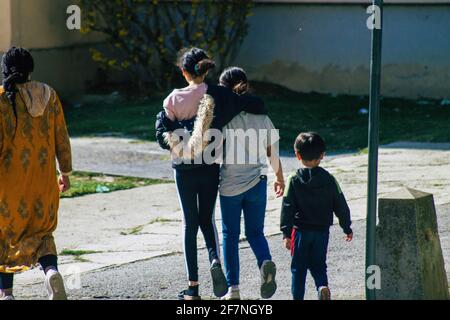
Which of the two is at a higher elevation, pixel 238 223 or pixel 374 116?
pixel 374 116

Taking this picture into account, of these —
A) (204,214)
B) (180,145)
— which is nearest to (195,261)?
(204,214)

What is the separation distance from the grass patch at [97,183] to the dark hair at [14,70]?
4.56 metres

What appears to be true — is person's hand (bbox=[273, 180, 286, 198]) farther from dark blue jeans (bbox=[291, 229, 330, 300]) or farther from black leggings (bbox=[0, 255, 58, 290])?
black leggings (bbox=[0, 255, 58, 290])

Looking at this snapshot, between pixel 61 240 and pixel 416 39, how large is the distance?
29.5ft

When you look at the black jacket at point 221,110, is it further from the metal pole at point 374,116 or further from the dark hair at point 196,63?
the metal pole at point 374,116

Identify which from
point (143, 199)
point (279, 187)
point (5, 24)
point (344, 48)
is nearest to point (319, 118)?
point (344, 48)

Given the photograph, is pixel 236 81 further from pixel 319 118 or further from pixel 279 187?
pixel 319 118

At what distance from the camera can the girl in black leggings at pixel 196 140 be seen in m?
6.58

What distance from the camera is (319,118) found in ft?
49.7

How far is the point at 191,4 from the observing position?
1744 centimetres

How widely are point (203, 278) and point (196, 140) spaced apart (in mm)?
1390

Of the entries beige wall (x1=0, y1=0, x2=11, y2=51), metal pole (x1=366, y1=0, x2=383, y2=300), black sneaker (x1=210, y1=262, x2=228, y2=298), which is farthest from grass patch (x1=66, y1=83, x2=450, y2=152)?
metal pole (x1=366, y1=0, x2=383, y2=300)

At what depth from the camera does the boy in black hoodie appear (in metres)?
6.23

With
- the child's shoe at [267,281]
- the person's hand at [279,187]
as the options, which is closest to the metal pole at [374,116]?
the child's shoe at [267,281]
